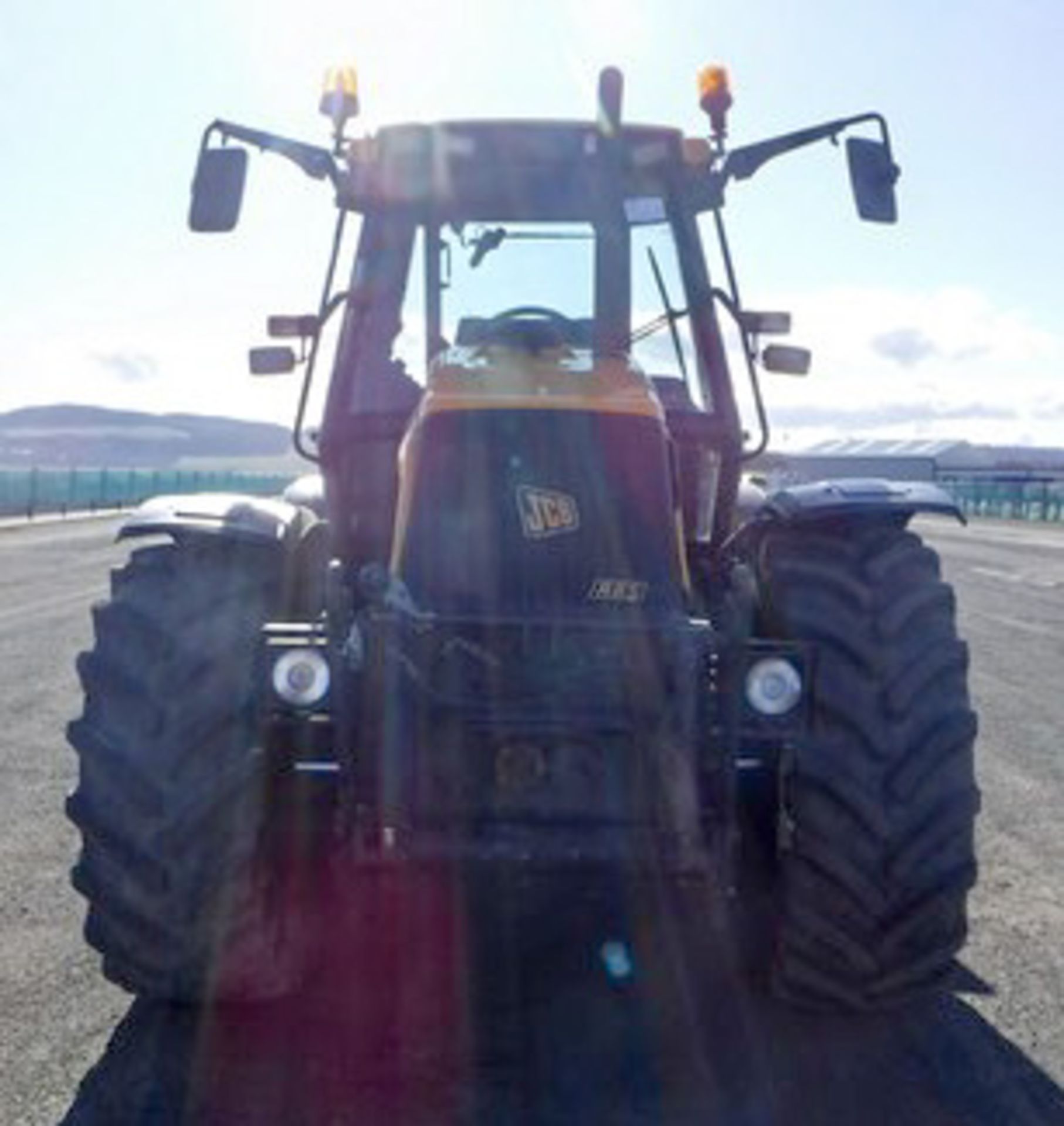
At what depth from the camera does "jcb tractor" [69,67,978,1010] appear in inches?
165

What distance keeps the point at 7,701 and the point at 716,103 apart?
6511mm

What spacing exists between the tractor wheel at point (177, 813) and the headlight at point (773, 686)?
141cm

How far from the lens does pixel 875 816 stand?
4.45 m

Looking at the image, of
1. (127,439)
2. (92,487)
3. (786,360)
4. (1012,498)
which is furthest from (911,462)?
(127,439)

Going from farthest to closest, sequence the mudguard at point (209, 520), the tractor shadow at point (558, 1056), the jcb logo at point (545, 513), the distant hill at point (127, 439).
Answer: the distant hill at point (127, 439) < the mudguard at point (209, 520) < the jcb logo at point (545, 513) < the tractor shadow at point (558, 1056)

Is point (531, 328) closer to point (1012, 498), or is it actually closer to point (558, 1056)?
point (558, 1056)

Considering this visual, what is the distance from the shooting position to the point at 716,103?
5867 mm

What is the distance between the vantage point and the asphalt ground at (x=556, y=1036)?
404 centimetres

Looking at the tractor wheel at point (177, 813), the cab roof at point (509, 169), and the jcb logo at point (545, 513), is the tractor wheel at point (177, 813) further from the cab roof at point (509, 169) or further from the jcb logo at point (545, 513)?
the cab roof at point (509, 169)

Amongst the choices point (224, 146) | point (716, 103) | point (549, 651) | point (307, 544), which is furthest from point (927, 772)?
point (224, 146)

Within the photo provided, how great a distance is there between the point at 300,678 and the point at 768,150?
2.77 metres

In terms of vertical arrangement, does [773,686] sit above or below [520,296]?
below

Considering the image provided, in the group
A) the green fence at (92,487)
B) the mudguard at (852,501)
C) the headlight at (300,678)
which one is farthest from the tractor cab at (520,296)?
the green fence at (92,487)

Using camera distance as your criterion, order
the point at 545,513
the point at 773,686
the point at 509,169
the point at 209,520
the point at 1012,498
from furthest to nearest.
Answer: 1. the point at 1012,498
2. the point at 509,169
3. the point at 209,520
4. the point at 545,513
5. the point at 773,686
